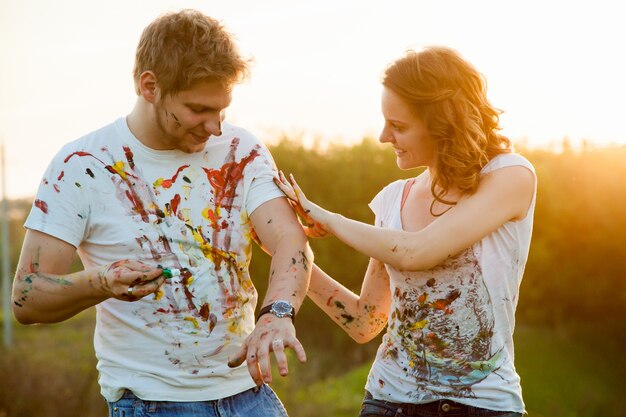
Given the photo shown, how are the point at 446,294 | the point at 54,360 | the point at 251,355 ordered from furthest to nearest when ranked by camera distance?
the point at 54,360
the point at 446,294
the point at 251,355

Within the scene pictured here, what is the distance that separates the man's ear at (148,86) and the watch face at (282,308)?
34.6 inches

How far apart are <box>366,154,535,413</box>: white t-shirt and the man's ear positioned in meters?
1.17

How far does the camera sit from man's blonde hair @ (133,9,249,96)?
9.63 feet

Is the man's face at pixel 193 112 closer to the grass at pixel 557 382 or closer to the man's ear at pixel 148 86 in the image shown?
the man's ear at pixel 148 86

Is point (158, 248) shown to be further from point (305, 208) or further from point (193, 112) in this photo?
point (305, 208)

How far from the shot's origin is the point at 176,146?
3070 millimetres

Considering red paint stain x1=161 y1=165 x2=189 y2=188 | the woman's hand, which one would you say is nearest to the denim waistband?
the woman's hand

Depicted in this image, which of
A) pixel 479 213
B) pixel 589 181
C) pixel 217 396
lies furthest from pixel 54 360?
pixel 479 213

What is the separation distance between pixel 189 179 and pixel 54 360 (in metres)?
8.00

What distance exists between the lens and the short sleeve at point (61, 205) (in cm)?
286

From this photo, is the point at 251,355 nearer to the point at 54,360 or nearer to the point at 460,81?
the point at 460,81

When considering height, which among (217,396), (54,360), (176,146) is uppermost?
(176,146)

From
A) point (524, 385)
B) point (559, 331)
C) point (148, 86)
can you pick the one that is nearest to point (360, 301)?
point (148, 86)

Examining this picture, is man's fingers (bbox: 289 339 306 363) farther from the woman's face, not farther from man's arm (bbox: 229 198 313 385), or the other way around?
the woman's face
